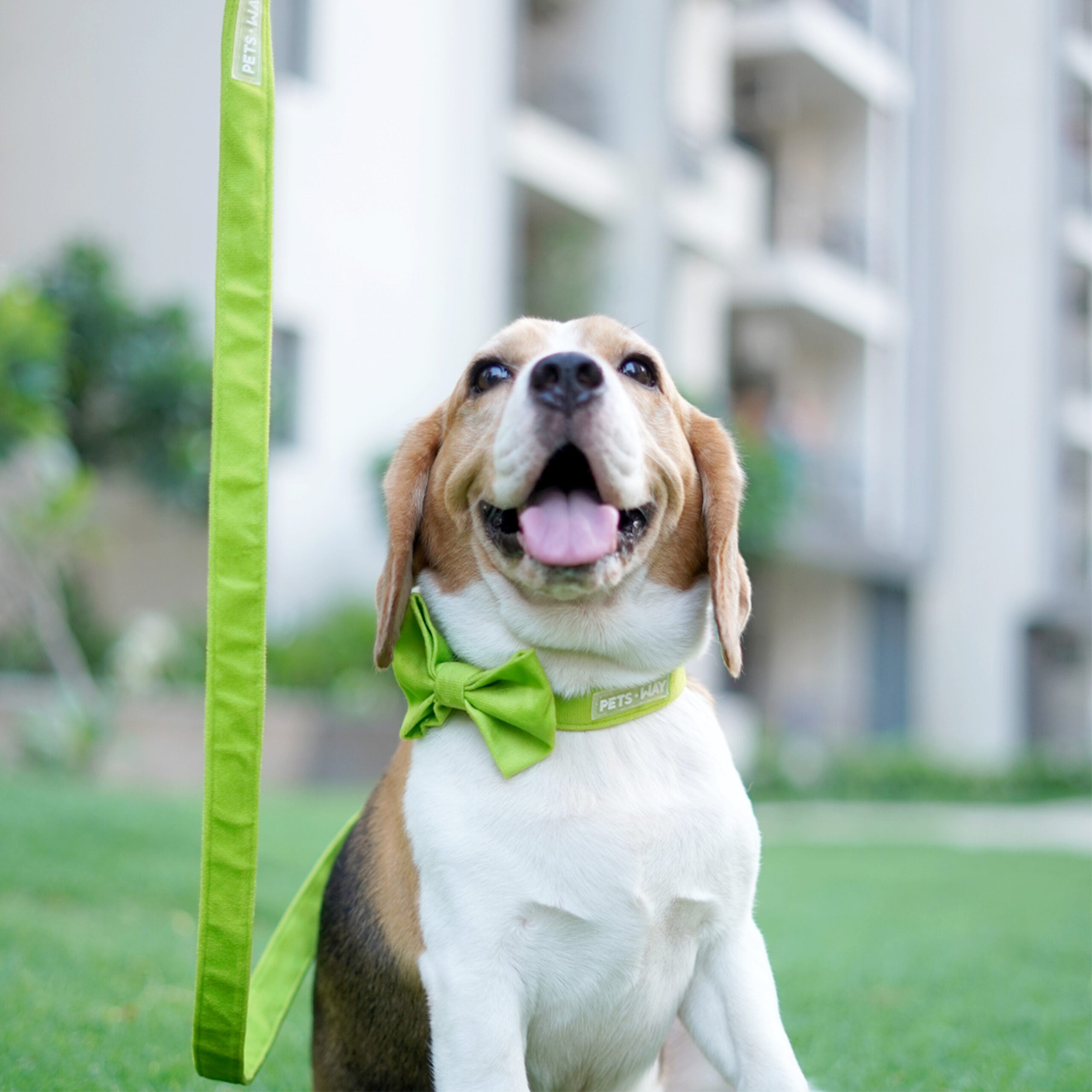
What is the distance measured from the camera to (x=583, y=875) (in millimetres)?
2006

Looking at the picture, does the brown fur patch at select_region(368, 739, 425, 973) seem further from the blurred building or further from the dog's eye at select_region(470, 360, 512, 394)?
the blurred building

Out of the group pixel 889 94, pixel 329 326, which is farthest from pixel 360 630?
pixel 889 94

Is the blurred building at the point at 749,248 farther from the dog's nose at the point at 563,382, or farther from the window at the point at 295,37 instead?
the dog's nose at the point at 563,382

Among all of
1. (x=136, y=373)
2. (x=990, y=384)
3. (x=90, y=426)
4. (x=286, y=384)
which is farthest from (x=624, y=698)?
(x=990, y=384)

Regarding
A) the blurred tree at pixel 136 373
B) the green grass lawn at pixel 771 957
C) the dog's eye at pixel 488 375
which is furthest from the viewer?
the blurred tree at pixel 136 373

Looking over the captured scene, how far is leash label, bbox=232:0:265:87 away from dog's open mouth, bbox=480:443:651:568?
A: 0.77 meters

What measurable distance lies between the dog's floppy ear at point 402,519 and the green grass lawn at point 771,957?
120 cm

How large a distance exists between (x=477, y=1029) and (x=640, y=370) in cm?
121

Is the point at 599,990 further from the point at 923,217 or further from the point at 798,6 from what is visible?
the point at 923,217

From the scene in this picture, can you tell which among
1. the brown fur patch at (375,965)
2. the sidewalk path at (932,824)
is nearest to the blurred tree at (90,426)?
the sidewalk path at (932,824)

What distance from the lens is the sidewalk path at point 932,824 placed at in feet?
34.8

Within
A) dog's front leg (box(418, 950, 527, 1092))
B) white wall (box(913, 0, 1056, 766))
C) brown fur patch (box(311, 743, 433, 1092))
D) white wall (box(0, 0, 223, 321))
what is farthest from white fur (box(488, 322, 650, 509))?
white wall (box(913, 0, 1056, 766))

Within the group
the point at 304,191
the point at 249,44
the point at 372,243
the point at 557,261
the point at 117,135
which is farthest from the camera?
the point at 557,261

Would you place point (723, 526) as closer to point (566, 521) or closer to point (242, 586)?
point (566, 521)
